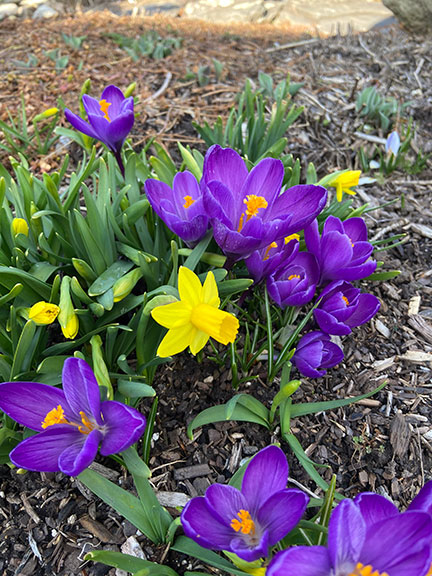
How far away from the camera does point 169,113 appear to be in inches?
112

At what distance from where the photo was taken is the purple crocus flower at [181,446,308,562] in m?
0.89

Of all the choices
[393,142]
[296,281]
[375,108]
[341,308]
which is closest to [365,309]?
[341,308]

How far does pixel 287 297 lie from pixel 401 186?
151cm

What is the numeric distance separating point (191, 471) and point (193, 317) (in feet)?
1.64

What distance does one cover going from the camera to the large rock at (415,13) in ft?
16.1

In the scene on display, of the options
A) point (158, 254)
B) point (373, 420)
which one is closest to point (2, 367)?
point (158, 254)

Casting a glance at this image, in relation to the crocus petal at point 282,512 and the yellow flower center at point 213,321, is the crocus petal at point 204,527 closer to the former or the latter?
the crocus petal at point 282,512

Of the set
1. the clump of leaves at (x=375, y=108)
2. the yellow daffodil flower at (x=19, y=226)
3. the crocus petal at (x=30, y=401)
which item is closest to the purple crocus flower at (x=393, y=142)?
the clump of leaves at (x=375, y=108)

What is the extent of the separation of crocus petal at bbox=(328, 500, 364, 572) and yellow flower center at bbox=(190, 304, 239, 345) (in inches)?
18.1

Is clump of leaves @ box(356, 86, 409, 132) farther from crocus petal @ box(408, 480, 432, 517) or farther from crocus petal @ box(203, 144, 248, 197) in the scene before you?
crocus petal @ box(408, 480, 432, 517)

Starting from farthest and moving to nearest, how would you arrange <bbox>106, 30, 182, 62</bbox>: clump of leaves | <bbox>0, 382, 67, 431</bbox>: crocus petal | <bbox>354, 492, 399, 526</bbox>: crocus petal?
<bbox>106, 30, 182, 62</bbox>: clump of leaves, <bbox>0, 382, 67, 431</bbox>: crocus petal, <bbox>354, 492, 399, 526</bbox>: crocus petal

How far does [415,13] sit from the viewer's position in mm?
4992

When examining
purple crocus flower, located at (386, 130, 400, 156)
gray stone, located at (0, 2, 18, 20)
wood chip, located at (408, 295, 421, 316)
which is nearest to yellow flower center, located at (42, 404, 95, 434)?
wood chip, located at (408, 295, 421, 316)

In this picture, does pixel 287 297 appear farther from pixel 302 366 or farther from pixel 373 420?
pixel 373 420
